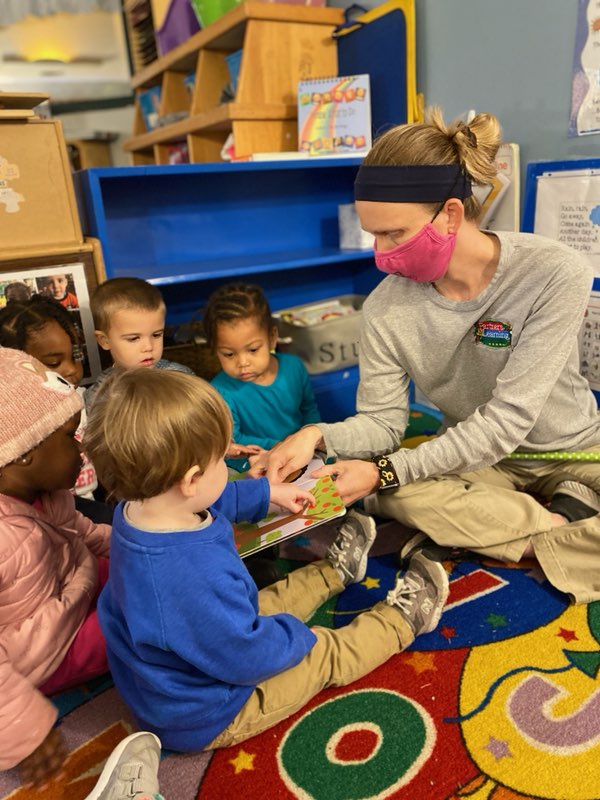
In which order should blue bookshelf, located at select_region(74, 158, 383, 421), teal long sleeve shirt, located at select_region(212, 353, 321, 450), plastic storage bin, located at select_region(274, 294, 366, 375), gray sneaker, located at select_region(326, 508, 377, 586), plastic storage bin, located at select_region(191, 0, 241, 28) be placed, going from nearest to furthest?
gray sneaker, located at select_region(326, 508, 377, 586)
teal long sleeve shirt, located at select_region(212, 353, 321, 450)
blue bookshelf, located at select_region(74, 158, 383, 421)
plastic storage bin, located at select_region(274, 294, 366, 375)
plastic storage bin, located at select_region(191, 0, 241, 28)

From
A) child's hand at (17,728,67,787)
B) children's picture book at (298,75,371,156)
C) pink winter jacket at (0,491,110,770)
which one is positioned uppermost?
children's picture book at (298,75,371,156)

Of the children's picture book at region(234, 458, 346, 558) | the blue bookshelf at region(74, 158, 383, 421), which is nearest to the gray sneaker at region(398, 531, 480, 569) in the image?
the children's picture book at region(234, 458, 346, 558)

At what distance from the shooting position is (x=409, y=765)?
3.33ft

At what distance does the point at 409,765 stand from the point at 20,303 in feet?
4.81

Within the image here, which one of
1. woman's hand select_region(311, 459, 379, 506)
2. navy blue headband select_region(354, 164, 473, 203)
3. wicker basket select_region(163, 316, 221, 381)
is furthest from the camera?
wicker basket select_region(163, 316, 221, 381)

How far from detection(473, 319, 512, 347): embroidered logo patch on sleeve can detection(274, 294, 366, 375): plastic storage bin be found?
1003mm

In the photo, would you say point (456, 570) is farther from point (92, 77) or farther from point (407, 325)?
point (92, 77)

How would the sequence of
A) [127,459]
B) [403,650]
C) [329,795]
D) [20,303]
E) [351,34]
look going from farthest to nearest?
[351,34]
[20,303]
[403,650]
[329,795]
[127,459]

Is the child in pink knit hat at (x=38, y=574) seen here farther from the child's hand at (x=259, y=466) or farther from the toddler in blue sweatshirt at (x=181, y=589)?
the child's hand at (x=259, y=466)

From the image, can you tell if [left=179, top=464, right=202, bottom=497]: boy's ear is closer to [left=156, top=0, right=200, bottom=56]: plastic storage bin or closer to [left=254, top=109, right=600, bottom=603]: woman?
[left=254, top=109, right=600, bottom=603]: woman

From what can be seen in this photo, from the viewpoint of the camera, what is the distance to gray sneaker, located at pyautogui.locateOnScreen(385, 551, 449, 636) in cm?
126

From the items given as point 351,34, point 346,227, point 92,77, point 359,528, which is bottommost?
point 359,528

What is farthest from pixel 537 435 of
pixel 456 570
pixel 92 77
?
pixel 92 77

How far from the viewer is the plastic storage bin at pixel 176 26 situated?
9.55 feet
